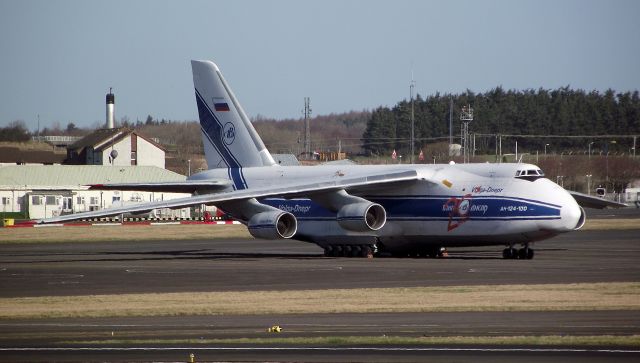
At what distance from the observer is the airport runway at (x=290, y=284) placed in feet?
53.9

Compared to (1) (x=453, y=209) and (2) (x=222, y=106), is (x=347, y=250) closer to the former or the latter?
(1) (x=453, y=209)

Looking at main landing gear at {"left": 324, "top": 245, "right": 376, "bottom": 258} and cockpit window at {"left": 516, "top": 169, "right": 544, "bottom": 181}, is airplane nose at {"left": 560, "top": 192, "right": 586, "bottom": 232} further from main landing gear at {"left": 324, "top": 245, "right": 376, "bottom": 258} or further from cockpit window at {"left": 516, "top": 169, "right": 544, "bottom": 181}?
main landing gear at {"left": 324, "top": 245, "right": 376, "bottom": 258}

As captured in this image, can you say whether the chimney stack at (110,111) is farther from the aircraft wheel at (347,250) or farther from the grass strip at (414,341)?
the grass strip at (414,341)

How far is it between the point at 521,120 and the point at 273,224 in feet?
305

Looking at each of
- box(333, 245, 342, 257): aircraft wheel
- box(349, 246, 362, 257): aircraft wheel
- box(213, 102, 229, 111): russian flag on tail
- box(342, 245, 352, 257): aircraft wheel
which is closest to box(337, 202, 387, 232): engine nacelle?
box(349, 246, 362, 257): aircraft wheel

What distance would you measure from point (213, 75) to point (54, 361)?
31.4 m

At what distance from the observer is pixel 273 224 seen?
39.9 metres

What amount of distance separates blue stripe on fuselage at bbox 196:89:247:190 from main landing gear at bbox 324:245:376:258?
5038 millimetres

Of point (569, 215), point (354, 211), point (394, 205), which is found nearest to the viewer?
point (569, 215)

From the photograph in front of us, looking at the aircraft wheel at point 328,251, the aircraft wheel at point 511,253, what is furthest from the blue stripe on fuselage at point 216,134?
the aircraft wheel at point 511,253

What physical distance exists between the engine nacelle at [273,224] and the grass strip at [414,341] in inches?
854

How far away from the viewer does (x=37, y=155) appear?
108m

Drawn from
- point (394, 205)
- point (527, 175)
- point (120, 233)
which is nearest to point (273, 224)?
point (394, 205)

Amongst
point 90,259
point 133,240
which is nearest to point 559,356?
point 90,259
